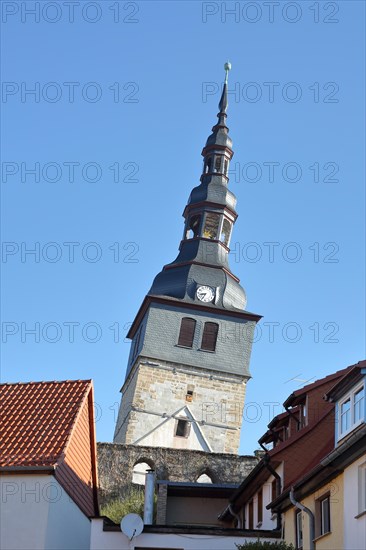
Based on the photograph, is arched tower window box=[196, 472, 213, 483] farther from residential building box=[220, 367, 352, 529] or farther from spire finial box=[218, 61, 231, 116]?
spire finial box=[218, 61, 231, 116]

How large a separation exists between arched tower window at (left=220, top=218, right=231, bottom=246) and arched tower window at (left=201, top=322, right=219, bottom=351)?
19.8 feet

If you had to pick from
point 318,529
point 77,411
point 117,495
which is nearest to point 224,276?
point 117,495

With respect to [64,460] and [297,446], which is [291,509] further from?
[64,460]

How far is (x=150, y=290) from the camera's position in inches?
2426

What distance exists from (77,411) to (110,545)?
371 centimetres

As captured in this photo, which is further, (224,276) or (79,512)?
(224,276)

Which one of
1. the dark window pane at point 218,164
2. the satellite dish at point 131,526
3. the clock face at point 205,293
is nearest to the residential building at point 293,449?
the satellite dish at point 131,526

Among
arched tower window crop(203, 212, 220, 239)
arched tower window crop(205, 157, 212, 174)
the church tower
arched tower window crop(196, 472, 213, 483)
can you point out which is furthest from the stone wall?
arched tower window crop(205, 157, 212, 174)

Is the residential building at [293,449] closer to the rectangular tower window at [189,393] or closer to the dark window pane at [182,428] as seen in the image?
the dark window pane at [182,428]

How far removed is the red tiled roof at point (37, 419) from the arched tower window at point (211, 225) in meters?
35.6

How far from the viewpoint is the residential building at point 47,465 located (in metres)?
23.0

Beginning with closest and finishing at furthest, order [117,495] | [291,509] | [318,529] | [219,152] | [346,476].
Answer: [346,476]
[318,529]
[291,509]
[117,495]
[219,152]

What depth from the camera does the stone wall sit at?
Answer: 42031mm

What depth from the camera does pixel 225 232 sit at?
63.6 m
